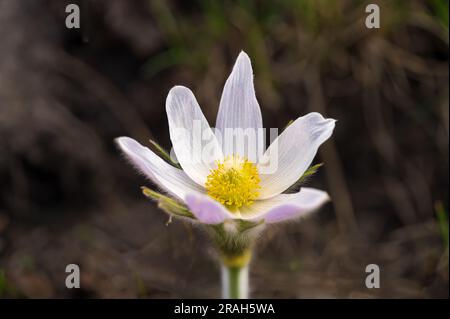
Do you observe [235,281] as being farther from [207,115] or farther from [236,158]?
[207,115]

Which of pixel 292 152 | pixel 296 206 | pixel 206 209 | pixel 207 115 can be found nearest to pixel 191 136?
pixel 292 152

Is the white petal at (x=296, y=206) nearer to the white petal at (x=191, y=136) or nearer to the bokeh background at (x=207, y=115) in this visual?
the white petal at (x=191, y=136)

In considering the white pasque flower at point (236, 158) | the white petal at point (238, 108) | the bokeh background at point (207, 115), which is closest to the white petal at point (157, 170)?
the white pasque flower at point (236, 158)

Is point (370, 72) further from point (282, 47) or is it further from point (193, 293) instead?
point (193, 293)

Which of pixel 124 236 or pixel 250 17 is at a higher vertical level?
pixel 250 17

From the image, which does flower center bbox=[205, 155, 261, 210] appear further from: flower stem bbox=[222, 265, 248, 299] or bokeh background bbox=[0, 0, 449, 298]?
bokeh background bbox=[0, 0, 449, 298]

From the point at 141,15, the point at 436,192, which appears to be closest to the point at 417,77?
the point at 436,192

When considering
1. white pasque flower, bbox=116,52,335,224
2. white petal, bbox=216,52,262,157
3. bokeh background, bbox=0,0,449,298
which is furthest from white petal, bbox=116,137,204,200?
bokeh background, bbox=0,0,449,298
